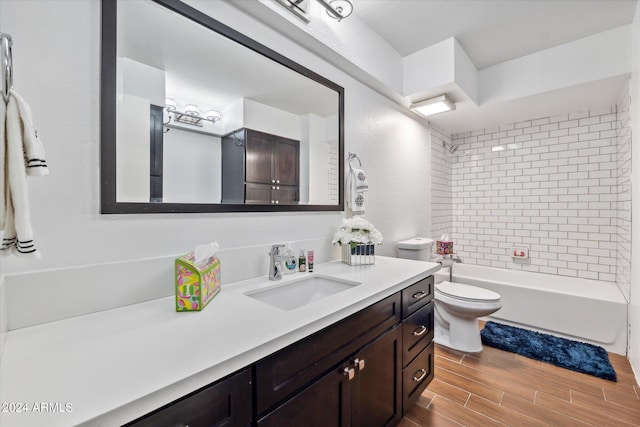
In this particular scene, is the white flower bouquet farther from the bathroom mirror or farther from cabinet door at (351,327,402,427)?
cabinet door at (351,327,402,427)

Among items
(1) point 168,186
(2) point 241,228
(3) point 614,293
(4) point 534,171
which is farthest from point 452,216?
(1) point 168,186

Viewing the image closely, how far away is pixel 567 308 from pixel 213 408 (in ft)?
10.1

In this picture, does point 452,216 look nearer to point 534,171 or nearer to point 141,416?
point 534,171

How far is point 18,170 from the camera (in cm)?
60

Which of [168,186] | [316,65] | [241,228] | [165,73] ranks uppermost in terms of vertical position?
[316,65]

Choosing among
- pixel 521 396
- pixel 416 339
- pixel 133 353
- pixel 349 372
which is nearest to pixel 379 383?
pixel 349 372

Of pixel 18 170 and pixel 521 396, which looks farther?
pixel 521 396

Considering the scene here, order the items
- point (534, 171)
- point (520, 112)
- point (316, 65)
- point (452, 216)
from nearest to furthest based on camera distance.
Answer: point (316, 65) → point (520, 112) → point (534, 171) → point (452, 216)

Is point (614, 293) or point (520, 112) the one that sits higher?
point (520, 112)

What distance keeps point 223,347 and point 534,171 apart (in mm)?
3799

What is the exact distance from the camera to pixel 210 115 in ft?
4.37

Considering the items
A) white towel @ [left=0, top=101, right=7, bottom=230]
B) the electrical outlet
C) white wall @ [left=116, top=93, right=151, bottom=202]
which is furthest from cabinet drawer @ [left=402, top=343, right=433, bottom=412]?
the electrical outlet

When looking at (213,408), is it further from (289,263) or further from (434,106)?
(434,106)

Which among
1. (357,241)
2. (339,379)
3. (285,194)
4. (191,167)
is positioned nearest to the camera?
(339,379)
